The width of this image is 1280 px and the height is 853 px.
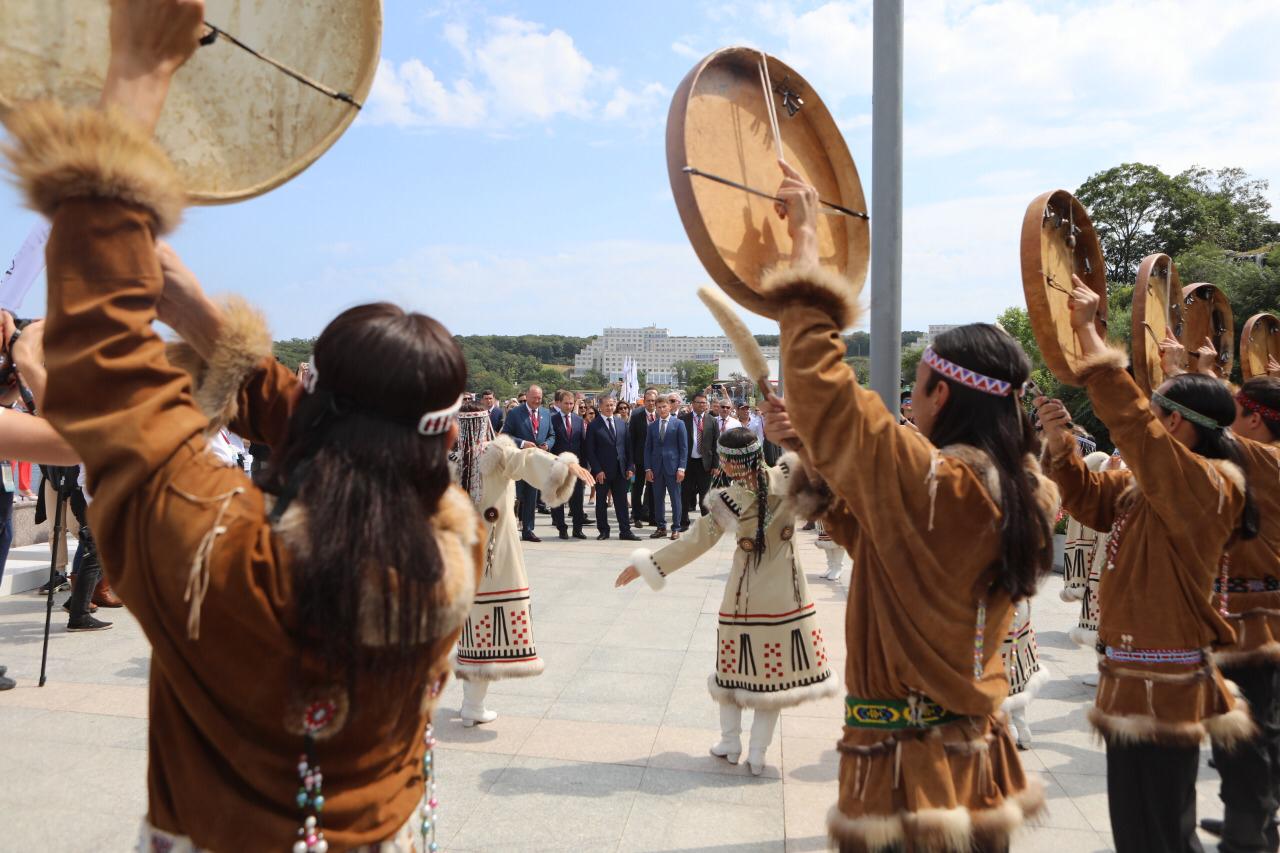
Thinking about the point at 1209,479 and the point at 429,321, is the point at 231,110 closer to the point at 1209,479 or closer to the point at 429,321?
the point at 429,321

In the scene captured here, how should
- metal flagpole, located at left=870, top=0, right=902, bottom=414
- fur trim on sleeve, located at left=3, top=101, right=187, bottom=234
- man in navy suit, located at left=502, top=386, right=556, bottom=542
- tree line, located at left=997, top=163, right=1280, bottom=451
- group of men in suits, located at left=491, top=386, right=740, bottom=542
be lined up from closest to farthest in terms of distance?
fur trim on sleeve, located at left=3, top=101, right=187, bottom=234 → metal flagpole, located at left=870, top=0, right=902, bottom=414 → man in navy suit, located at left=502, top=386, right=556, bottom=542 → group of men in suits, located at left=491, top=386, right=740, bottom=542 → tree line, located at left=997, top=163, right=1280, bottom=451

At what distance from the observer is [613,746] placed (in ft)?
15.9

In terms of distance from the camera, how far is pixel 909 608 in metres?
2.12

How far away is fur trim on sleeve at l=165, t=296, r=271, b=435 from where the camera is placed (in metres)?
1.76

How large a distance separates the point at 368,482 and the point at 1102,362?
8.21 feet

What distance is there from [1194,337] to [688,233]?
17.3 ft

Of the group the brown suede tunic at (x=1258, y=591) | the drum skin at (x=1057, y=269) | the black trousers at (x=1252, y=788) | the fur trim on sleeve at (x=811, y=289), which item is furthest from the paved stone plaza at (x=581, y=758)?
the fur trim on sleeve at (x=811, y=289)

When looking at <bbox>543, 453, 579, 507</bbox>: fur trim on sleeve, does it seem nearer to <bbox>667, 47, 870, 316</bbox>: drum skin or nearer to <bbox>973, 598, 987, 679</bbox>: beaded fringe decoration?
<bbox>667, 47, 870, 316</bbox>: drum skin

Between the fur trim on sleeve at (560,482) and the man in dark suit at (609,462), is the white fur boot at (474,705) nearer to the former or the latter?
the fur trim on sleeve at (560,482)

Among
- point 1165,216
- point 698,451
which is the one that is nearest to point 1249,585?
point 698,451

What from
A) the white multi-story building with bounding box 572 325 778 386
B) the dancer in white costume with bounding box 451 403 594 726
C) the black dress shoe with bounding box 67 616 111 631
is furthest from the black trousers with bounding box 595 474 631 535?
the white multi-story building with bounding box 572 325 778 386

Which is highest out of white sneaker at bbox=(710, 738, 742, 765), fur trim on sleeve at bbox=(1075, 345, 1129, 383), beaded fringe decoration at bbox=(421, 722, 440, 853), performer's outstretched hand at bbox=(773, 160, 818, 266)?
performer's outstretched hand at bbox=(773, 160, 818, 266)

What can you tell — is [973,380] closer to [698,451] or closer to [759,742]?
[759,742]

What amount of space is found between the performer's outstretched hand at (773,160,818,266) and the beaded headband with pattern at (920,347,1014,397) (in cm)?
50
